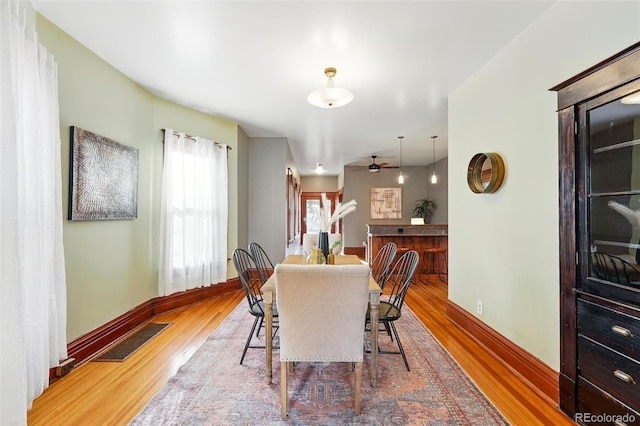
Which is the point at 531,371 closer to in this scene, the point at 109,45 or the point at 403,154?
the point at 109,45

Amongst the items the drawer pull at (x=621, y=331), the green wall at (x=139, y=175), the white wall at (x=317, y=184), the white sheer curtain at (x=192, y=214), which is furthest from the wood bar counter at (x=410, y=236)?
the white wall at (x=317, y=184)

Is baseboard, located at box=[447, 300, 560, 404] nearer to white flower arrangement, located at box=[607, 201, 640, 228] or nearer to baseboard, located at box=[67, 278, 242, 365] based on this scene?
white flower arrangement, located at box=[607, 201, 640, 228]

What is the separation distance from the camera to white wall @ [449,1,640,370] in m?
1.77

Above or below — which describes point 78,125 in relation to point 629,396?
above

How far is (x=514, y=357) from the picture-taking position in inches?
90.4

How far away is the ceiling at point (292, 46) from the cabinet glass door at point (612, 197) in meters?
0.96

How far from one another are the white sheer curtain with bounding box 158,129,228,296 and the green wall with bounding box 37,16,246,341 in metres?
0.12

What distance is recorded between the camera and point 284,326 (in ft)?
5.76

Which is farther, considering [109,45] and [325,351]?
[109,45]

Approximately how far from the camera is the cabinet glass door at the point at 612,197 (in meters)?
1.46

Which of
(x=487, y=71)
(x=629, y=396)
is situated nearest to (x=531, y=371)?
(x=629, y=396)

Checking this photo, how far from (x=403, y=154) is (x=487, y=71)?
4.32 m

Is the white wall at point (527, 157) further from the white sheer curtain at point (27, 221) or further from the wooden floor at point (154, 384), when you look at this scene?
the white sheer curtain at point (27, 221)

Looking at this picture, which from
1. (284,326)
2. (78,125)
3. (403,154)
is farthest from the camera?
(403,154)
